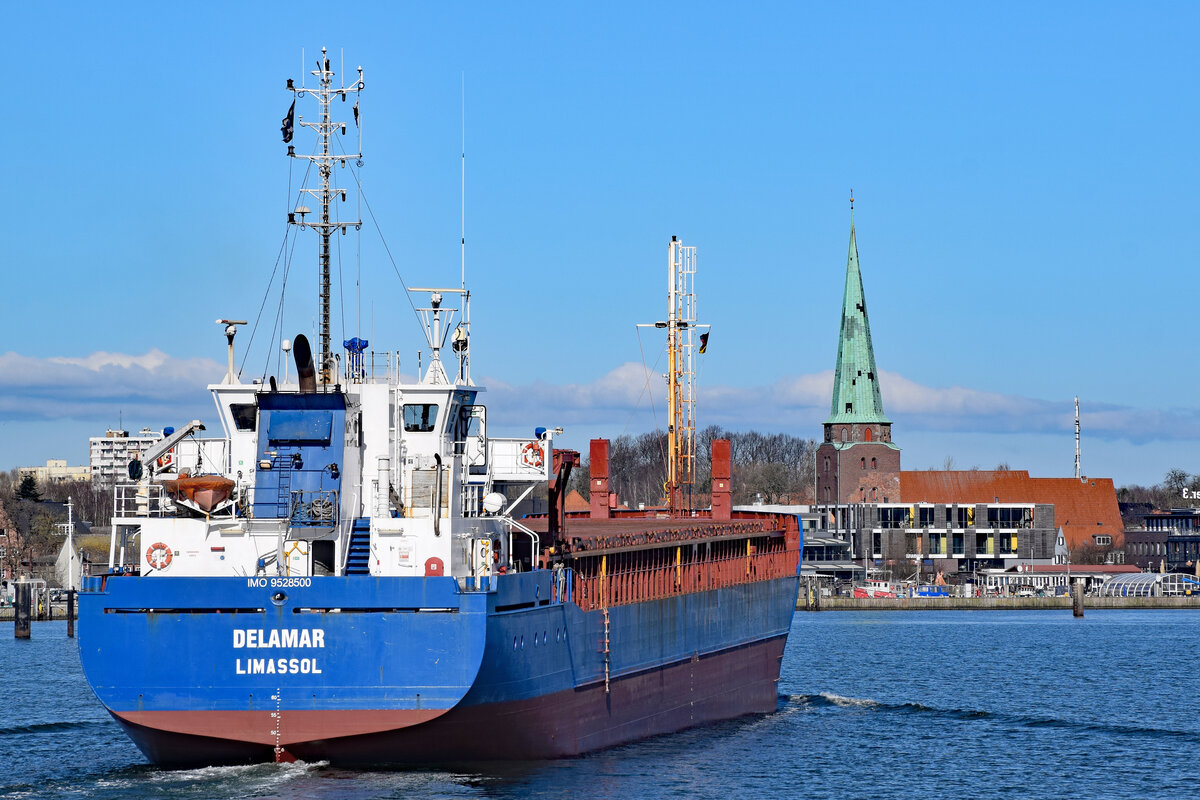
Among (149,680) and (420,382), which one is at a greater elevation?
(420,382)

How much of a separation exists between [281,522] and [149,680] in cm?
319

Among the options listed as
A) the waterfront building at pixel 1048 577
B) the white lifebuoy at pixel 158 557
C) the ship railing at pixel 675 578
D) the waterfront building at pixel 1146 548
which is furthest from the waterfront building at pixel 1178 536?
the white lifebuoy at pixel 158 557

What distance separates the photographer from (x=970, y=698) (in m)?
44.3

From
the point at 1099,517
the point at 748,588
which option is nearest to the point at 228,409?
the point at 748,588

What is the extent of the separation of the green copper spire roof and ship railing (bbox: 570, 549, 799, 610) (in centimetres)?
8767

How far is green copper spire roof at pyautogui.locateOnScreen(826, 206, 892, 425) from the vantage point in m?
134

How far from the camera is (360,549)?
88.0 feet

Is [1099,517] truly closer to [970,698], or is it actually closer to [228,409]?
[970,698]

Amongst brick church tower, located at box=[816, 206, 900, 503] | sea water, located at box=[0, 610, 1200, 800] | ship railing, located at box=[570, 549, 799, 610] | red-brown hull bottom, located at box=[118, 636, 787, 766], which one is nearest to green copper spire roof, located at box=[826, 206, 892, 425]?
brick church tower, located at box=[816, 206, 900, 503]

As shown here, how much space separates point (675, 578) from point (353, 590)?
44.1 feet

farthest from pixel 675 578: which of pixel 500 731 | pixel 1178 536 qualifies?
pixel 1178 536

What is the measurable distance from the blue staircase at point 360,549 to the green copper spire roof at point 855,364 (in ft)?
359

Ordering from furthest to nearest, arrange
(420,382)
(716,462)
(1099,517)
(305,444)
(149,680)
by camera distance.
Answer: (1099,517) → (716,462) → (420,382) → (305,444) → (149,680)

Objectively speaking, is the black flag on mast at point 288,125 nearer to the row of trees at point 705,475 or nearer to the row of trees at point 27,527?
the row of trees at point 27,527
